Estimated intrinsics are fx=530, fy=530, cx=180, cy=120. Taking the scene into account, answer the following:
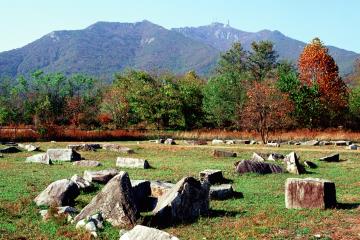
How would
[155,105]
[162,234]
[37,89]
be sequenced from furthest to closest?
[37,89] < [155,105] < [162,234]

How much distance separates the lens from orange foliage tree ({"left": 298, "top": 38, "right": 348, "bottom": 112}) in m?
69.6

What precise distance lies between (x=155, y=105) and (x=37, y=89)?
30.3 m

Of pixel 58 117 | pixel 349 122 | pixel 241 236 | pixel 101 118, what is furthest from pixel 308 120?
pixel 241 236

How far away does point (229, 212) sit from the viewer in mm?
18078

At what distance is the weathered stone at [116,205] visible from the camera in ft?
52.4

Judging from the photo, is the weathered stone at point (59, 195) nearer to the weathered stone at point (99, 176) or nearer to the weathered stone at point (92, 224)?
the weathered stone at point (92, 224)

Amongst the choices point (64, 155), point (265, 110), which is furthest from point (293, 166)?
point (265, 110)

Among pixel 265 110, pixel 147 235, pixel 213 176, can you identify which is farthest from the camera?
pixel 265 110

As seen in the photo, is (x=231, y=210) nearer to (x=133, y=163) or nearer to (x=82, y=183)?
(x=82, y=183)

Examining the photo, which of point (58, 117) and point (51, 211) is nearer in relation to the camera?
point (51, 211)

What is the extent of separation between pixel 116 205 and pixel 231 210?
4.36 metres

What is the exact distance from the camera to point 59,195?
1873 cm

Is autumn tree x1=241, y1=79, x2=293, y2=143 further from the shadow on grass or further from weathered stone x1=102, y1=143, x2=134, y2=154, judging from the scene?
the shadow on grass

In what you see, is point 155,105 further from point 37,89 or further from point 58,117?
point 37,89
